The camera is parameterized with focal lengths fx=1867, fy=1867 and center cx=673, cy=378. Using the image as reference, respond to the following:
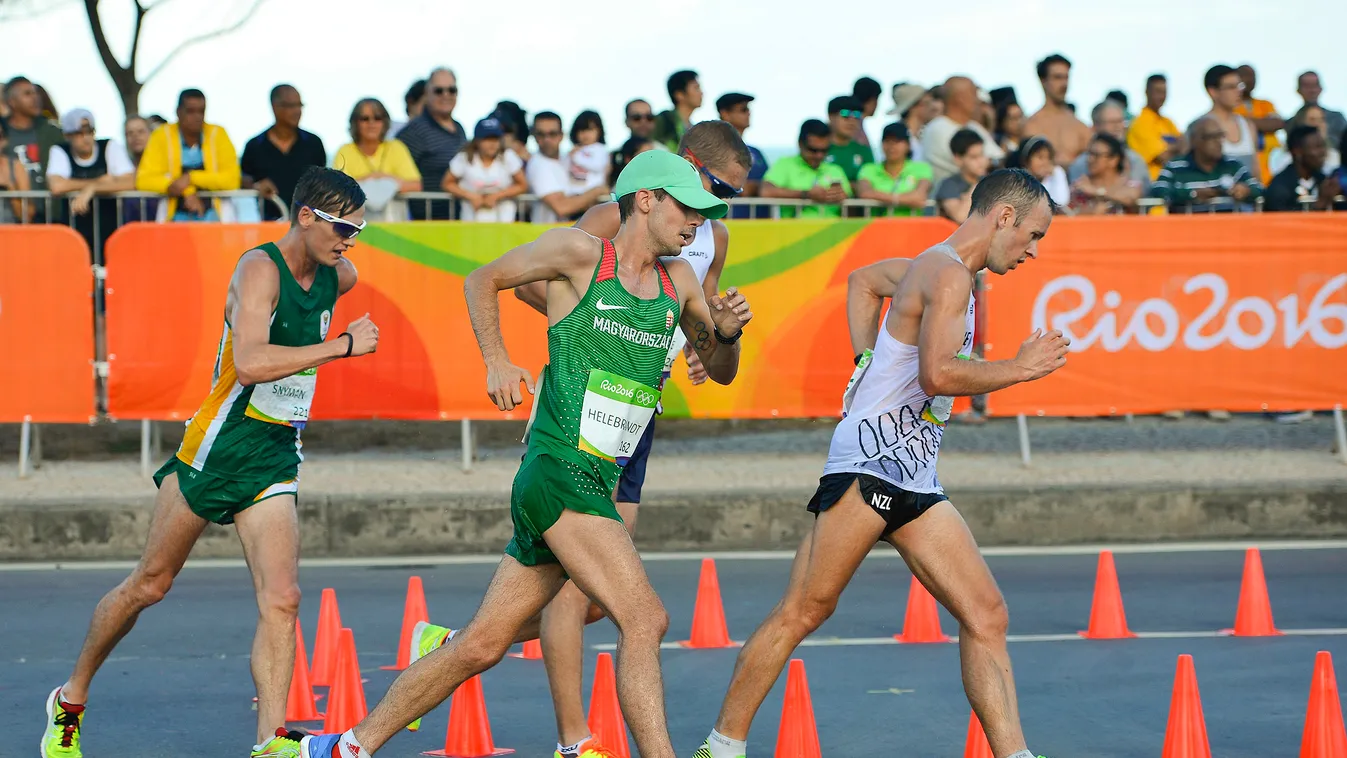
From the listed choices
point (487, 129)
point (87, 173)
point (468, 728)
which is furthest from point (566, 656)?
point (87, 173)

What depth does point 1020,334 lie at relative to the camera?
1220 centimetres

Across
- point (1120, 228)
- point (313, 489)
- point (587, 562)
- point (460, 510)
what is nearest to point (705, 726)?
point (587, 562)

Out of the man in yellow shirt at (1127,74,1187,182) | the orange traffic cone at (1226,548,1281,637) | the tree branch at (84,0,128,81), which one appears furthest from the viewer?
the tree branch at (84,0,128,81)

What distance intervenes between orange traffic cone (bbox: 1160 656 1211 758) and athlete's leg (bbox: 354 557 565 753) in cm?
219

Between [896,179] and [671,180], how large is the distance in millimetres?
8536

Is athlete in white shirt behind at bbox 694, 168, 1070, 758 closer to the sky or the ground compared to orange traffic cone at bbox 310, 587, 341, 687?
closer to the sky

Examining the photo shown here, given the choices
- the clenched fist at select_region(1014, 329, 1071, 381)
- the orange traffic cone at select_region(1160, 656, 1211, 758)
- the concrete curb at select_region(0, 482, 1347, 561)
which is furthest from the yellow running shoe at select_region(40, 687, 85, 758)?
the concrete curb at select_region(0, 482, 1347, 561)

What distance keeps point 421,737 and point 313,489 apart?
16.2 ft

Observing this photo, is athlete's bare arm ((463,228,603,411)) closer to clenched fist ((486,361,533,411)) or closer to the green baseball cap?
clenched fist ((486,361,533,411))

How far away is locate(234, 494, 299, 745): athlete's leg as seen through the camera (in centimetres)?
613

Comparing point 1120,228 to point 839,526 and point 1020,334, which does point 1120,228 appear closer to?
point 1020,334

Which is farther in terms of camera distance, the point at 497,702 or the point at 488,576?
the point at 488,576

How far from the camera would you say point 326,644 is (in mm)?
7840

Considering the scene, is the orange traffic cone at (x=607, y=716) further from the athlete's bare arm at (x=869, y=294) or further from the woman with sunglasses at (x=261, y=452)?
the athlete's bare arm at (x=869, y=294)
